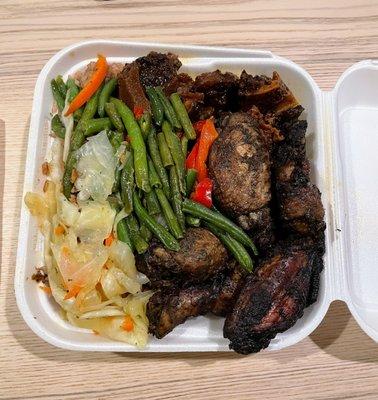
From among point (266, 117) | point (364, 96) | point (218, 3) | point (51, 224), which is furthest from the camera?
point (218, 3)

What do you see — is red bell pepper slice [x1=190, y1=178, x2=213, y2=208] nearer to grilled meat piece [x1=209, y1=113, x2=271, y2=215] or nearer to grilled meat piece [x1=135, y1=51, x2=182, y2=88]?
grilled meat piece [x1=209, y1=113, x2=271, y2=215]

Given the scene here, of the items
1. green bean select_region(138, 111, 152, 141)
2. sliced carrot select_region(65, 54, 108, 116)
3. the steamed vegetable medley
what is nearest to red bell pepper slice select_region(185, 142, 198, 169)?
the steamed vegetable medley

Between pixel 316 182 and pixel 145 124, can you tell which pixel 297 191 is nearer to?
pixel 316 182

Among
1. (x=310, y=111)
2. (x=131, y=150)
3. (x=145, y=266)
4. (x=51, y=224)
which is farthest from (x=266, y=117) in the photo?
(x=51, y=224)

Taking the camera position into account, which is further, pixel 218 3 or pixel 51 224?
pixel 218 3

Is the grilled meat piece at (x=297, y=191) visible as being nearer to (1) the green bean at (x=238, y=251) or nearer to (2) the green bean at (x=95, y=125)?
(1) the green bean at (x=238, y=251)

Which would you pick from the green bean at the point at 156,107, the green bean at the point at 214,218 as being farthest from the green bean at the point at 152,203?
the green bean at the point at 156,107

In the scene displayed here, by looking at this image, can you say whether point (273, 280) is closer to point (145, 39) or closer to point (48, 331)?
point (48, 331)

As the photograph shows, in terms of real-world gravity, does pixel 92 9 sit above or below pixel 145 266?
above
